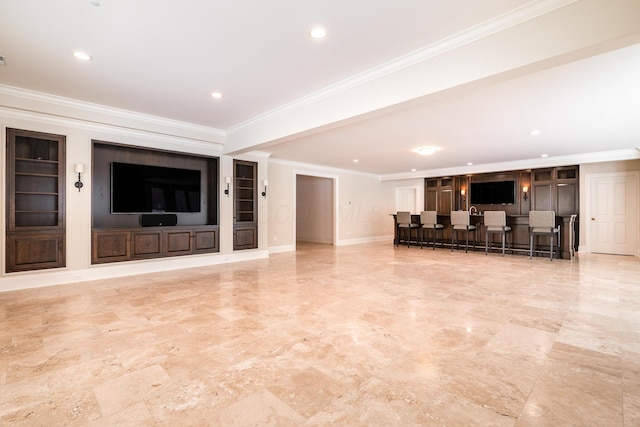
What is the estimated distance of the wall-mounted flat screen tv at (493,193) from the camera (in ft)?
30.7

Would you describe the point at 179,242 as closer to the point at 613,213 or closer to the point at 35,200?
the point at 35,200

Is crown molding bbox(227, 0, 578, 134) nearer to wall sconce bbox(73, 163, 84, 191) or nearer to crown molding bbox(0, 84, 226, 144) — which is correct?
crown molding bbox(0, 84, 226, 144)

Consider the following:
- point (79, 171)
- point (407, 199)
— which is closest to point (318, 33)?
point (79, 171)

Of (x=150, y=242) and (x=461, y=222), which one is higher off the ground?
(x=461, y=222)

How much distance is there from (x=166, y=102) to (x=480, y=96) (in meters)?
4.44

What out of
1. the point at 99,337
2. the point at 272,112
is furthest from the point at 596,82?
the point at 99,337

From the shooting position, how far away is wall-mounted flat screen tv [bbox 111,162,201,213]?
5410 mm

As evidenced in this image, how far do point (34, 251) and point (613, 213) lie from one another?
1232cm

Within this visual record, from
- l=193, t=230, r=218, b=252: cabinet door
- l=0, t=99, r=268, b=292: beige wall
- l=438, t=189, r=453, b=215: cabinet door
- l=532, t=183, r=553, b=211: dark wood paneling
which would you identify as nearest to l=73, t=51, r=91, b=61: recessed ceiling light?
l=0, t=99, r=268, b=292: beige wall

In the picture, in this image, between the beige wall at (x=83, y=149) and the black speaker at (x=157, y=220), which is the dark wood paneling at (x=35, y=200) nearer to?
the beige wall at (x=83, y=149)

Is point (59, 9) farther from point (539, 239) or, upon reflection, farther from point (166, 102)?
point (539, 239)

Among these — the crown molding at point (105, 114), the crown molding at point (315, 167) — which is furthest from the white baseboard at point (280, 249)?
the crown molding at point (105, 114)

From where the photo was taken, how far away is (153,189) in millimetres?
5797

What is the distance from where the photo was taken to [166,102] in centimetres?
462
